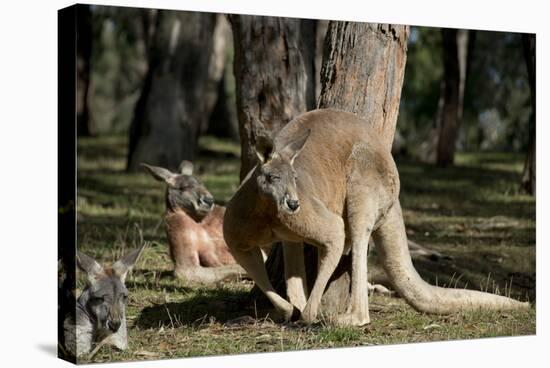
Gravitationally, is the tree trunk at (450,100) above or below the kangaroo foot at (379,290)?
above

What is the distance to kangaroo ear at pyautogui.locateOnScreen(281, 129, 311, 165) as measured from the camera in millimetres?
6316

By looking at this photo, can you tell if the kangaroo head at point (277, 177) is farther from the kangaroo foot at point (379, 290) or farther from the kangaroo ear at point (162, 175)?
the kangaroo foot at point (379, 290)

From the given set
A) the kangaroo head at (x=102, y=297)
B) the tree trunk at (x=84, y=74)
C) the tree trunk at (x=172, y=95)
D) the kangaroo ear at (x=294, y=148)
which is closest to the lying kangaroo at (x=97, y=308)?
the kangaroo head at (x=102, y=297)

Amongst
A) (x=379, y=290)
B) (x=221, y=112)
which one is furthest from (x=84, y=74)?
(x=379, y=290)

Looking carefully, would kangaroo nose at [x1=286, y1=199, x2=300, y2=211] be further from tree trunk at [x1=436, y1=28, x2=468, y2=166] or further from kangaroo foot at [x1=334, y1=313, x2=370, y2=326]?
tree trunk at [x1=436, y1=28, x2=468, y2=166]

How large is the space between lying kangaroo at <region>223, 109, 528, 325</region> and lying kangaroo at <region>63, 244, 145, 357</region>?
0.89 meters

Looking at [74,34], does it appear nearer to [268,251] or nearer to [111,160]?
[268,251]

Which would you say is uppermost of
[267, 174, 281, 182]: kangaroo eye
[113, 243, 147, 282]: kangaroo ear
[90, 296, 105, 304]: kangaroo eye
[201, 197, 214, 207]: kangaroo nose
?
[267, 174, 281, 182]: kangaroo eye

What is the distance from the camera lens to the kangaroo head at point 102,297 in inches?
230

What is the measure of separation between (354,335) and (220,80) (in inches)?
608

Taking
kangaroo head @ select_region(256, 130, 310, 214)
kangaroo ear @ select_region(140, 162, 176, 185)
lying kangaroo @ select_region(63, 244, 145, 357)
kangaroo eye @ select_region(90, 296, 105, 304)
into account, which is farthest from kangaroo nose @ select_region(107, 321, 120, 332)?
kangaroo ear @ select_region(140, 162, 176, 185)

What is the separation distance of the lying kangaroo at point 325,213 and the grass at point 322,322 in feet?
0.67

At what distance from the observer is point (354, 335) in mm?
6781

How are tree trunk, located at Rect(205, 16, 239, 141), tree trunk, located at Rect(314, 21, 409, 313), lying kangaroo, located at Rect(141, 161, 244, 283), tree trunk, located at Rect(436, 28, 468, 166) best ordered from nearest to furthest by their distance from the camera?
tree trunk, located at Rect(314, 21, 409, 313)
lying kangaroo, located at Rect(141, 161, 244, 283)
tree trunk, located at Rect(436, 28, 468, 166)
tree trunk, located at Rect(205, 16, 239, 141)
